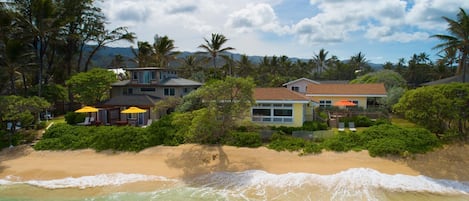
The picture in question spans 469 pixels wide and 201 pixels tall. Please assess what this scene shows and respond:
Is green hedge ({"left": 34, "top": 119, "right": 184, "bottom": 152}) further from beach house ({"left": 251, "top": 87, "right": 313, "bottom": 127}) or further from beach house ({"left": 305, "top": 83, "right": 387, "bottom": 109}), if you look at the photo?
beach house ({"left": 305, "top": 83, "right": 387, "bottom": 109})

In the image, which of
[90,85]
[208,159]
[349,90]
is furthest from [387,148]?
[90,85]

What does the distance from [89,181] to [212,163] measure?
7.09 meters

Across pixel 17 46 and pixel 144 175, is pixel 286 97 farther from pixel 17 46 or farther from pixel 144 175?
pixel 17 46

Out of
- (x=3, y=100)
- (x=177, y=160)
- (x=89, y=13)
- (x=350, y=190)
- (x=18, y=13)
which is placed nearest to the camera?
(x=350, y=190)

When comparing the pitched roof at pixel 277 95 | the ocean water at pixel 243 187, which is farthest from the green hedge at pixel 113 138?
the pitched roof at pixel 277 95

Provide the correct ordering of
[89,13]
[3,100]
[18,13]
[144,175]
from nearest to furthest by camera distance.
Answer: [144,175] → [3,100] → [18,13] → [89,13]

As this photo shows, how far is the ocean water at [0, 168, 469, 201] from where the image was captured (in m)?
14.7

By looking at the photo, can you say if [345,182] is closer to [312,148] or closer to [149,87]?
[312,148]

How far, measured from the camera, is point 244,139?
20.4 meters

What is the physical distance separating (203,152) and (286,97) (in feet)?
27.4

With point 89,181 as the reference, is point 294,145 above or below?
above

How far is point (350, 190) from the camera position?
1521cm

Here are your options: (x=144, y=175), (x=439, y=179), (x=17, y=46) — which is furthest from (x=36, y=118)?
(x=439, y=179)

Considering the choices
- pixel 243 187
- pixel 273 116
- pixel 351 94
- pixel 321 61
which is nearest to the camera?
pixel 243 187
